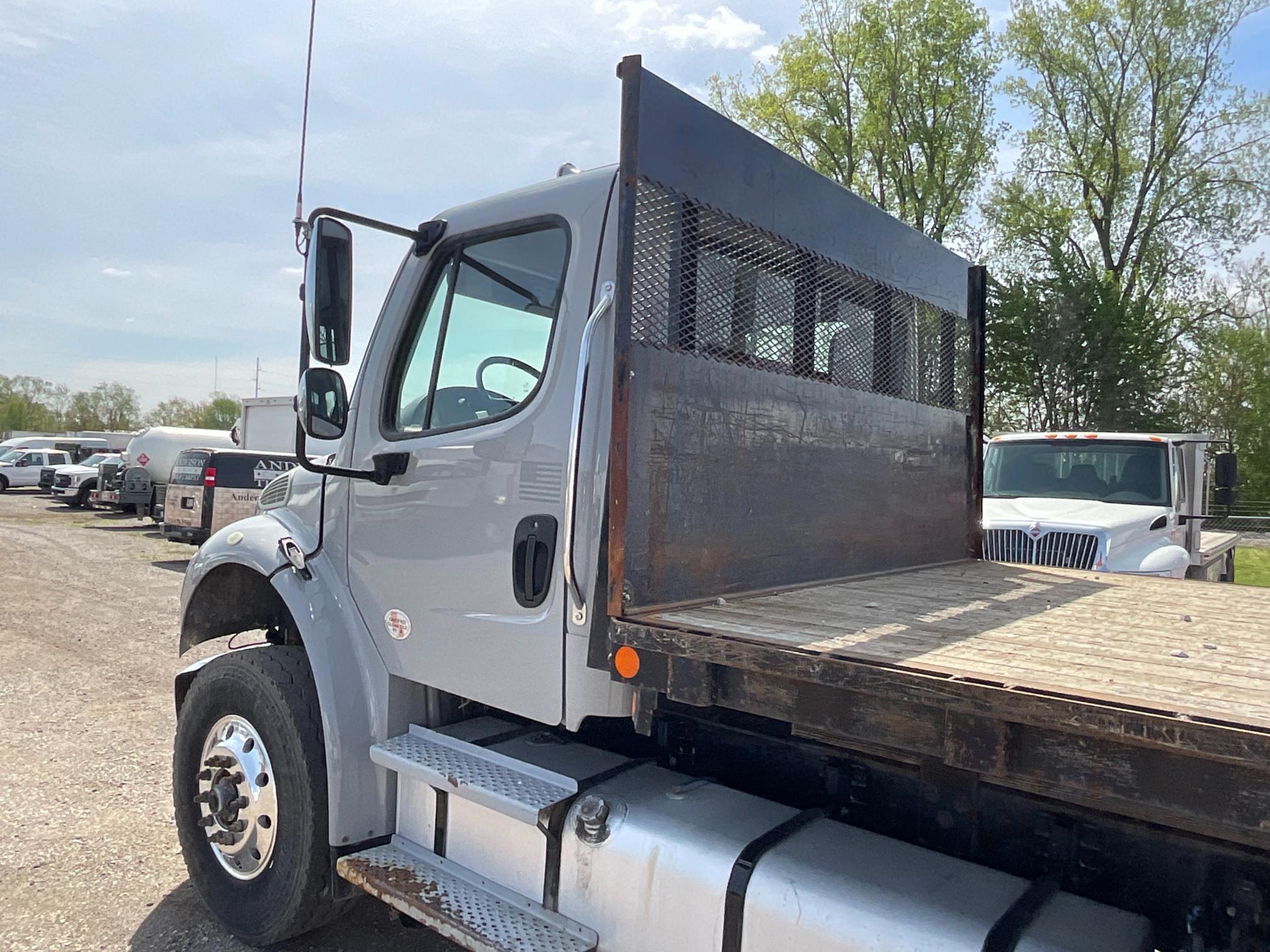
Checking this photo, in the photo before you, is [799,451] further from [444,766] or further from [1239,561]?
[1239,561]

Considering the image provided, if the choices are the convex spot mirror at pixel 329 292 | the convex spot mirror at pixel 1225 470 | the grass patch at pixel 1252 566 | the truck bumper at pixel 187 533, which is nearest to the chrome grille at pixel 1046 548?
the convex spot mirror at pixel 1225 470

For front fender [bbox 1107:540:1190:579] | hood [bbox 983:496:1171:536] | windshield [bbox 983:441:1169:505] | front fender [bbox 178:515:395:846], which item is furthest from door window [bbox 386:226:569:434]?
windshield [bbox 983:441:1169:505]

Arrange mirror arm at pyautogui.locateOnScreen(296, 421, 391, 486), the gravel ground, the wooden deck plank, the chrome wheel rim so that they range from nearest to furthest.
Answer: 1. the wooden deck plank
2. mirror arm at pyautogui.locateOnScreen(296, 421, 391, 486)
3. the chrome wheel rim
4. the gravel ground

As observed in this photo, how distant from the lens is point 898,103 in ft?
89.5

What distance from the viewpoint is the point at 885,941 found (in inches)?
77.0

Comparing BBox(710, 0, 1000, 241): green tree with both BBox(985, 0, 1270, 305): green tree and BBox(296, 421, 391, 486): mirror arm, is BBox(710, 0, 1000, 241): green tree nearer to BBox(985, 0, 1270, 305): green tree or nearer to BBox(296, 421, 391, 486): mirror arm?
BBox(985, 0, 1270, 305): green tree

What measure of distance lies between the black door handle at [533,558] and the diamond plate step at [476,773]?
0.52m

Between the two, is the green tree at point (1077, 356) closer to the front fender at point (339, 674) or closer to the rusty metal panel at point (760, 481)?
the rusty metal panel at point (760, 481)

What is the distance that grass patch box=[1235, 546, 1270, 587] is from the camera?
1543cm

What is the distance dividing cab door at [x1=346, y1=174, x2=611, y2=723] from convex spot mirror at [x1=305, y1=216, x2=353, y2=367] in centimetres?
37

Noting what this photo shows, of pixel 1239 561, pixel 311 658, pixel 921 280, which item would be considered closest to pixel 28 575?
pixel 311 658

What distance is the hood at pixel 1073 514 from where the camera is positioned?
7140 millimetres

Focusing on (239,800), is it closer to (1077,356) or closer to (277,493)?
(277,493)

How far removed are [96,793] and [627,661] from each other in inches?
154
